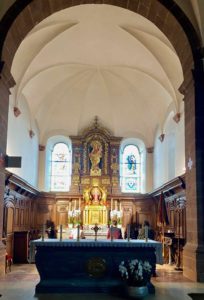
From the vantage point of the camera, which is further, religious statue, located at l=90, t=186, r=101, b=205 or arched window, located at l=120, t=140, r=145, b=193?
arched window, located at l=120, t=140, r=145, b=193

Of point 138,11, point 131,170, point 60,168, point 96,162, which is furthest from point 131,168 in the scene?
point 138,11

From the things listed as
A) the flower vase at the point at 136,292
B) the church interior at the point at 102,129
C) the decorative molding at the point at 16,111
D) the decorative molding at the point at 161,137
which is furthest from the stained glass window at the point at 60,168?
the flower vase at the point at 136,292

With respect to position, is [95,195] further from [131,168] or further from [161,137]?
[161,137]

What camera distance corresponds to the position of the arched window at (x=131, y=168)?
1980 centimetres

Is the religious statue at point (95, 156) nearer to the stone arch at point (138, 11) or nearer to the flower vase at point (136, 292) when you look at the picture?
the stone arch at point (138, 11)

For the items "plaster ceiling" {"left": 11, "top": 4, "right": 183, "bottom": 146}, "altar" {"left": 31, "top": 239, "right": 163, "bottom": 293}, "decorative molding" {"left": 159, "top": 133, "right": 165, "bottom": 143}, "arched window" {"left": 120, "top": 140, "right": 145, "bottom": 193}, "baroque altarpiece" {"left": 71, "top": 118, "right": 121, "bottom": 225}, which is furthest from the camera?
"arched window" {"left": 120, "top": 140, "right": 145, "bottom": 193}

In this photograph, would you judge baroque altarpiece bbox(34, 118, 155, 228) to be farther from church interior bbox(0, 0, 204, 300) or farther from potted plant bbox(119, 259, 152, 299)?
potted plant bbox(119, 259, 152, 299)

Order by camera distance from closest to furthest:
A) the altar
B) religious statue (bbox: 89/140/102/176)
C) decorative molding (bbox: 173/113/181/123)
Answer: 1. the altar
2. decorative molding (bbox: 173/113/181/123)
3. religious statue (bbox: 89/140/102/176)

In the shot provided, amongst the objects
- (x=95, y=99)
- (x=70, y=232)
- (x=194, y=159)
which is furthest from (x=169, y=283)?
(x=95, y=99)

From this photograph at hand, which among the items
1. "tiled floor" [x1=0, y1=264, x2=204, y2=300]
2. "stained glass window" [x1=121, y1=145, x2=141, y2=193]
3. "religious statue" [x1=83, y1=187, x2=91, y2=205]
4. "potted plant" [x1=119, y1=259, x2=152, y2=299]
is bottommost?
"tiled floor" [x1=0, y1=264, x2=204, y2=300]

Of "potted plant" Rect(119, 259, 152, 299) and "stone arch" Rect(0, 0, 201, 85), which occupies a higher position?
"stone arch" Rect(0, 0, 201, 85)

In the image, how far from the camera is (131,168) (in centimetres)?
2006

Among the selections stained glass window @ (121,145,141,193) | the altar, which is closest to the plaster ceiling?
stained glass window @ (121,145,141,193)

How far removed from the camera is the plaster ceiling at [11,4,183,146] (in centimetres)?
1317
